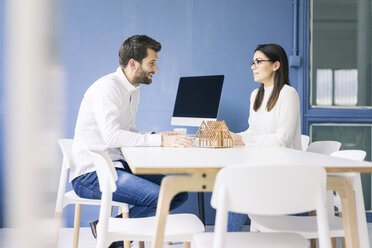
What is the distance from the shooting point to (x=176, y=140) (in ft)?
7.26

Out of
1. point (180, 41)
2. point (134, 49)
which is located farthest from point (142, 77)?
point (180, 41)

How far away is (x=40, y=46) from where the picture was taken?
143 mm

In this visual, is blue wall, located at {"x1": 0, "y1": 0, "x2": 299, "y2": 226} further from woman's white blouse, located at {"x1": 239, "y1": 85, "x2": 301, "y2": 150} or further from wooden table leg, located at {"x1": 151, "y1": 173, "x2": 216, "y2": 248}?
wooden table leg, located at {"x1": 151, "y1": 173, "x2": 216, "y2": 248}

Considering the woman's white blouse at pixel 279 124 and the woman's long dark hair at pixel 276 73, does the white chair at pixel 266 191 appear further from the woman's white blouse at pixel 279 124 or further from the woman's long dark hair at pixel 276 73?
A: the woman's long dark hair at pixel 276 73

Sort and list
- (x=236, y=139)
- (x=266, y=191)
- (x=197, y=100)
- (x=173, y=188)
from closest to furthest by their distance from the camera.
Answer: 1. (x=266, y=191)
2. (x=173, y=188)
3. (x=236, y=139)
4. (x=197, y=100)

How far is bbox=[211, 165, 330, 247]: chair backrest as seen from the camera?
45.8 inches

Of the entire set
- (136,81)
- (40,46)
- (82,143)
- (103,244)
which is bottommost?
(103,244)

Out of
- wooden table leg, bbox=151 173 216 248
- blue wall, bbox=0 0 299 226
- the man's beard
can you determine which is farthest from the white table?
blue wall, bbox=0 0 299 226

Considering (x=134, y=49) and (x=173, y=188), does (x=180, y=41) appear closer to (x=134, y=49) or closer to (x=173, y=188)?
(x=134, y=49)

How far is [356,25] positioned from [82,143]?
2.78 m

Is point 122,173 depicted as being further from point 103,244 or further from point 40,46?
point 40,46

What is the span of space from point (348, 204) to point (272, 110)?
3.83 feet

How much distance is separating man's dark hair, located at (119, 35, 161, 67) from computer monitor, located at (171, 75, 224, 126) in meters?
0.45

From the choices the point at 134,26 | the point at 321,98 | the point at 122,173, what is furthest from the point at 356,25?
the point at 122,173
